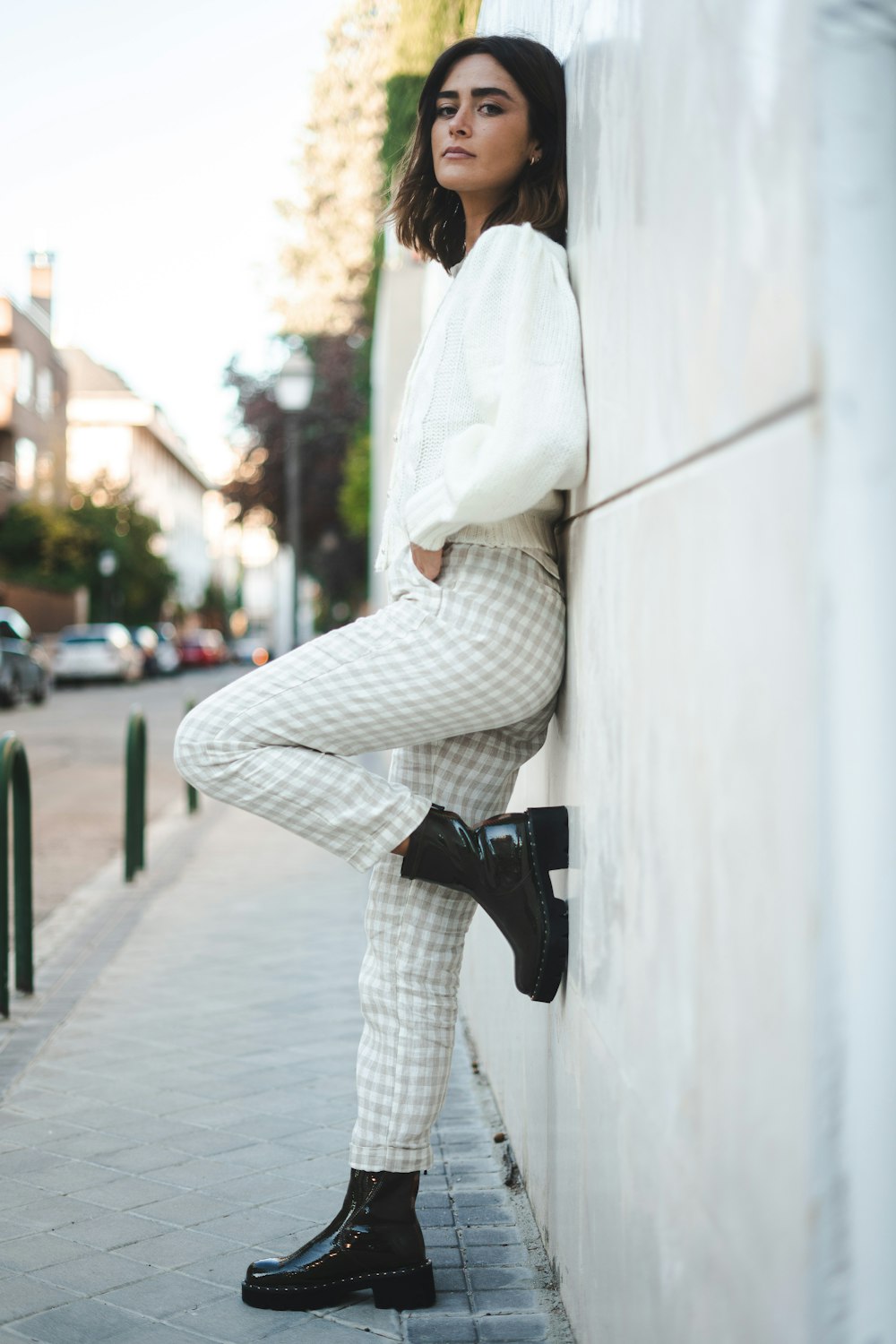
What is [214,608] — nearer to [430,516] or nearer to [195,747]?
[195,747]

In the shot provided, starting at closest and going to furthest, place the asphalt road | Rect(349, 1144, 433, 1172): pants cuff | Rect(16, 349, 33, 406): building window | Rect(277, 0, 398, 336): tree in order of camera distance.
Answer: Rect(349, 1144, 433, 1172): pants cuff, the asphalt road, Rect(277, 0, 398, 336): tree, Rect(16, 349, 33, 406): building window

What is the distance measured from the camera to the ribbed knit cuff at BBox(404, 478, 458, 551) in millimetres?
2438

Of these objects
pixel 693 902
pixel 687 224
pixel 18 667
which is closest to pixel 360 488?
pixel 18 667

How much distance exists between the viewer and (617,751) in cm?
210

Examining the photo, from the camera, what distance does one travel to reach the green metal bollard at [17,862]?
16.0 ft

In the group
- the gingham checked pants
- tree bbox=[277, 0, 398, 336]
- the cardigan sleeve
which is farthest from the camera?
tree bbox=[277, 0, 398, 336]

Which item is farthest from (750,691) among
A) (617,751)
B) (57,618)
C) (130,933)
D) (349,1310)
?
(57,618)

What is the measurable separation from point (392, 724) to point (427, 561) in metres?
0.29

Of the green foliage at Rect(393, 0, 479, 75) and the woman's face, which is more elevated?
the green foliage at Rect(393, 0, 479, 75)

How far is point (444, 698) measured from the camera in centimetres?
253

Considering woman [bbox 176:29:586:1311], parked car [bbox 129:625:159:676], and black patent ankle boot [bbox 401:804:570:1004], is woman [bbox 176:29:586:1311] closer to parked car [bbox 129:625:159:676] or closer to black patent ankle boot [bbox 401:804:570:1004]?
black patent ankle boot [bbox 401:804:570:1004]

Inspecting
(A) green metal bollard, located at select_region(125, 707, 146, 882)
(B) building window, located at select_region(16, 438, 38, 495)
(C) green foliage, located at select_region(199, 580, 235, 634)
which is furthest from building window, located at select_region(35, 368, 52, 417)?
(A) green metal bollard, located at select_region(125, 707, 146, 882)

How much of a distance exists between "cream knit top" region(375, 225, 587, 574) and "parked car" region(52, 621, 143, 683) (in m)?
33.2

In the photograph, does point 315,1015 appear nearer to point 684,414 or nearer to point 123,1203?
point 123,1203
